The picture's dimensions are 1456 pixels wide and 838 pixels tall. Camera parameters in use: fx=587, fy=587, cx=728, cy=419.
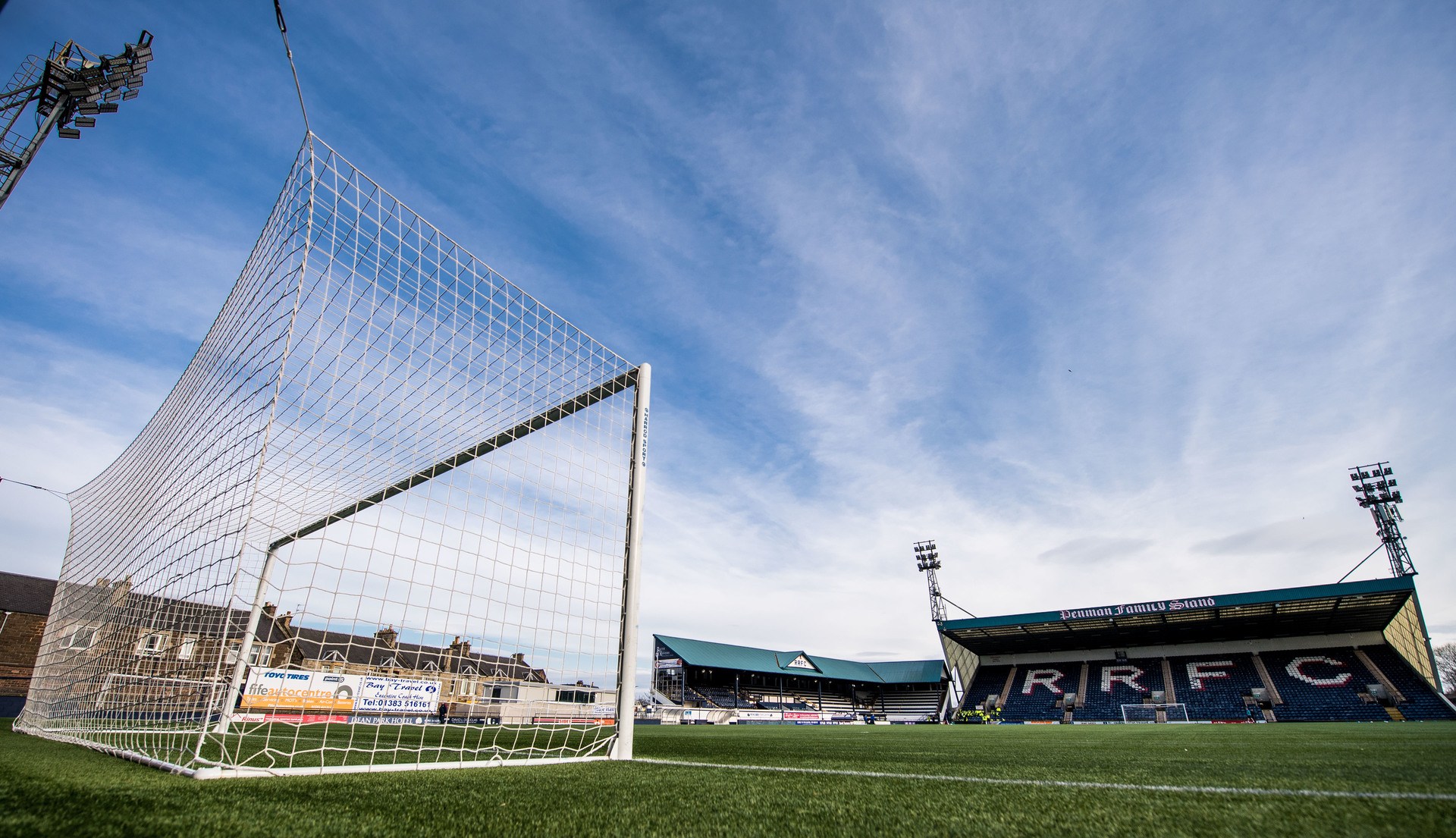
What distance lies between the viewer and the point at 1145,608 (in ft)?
89.0

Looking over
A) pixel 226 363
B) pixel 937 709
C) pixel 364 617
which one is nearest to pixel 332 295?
pixel 226 363

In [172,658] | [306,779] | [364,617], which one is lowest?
[306,779]

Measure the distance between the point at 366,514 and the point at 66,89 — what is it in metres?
11.9

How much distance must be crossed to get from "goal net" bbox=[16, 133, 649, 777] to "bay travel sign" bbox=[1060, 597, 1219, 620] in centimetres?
2962

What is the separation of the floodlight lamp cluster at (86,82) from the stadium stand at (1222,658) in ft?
119

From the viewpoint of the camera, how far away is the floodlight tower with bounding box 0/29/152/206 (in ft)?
30.1

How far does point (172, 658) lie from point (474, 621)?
2472mm

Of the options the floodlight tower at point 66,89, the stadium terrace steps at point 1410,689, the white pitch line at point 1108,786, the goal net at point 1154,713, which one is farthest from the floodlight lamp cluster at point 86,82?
the stadium terrace steps at point 1410,689

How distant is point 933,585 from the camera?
3919 centimetres

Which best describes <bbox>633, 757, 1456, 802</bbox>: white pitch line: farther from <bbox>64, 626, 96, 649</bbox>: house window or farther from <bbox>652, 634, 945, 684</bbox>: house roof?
<bbox>652, 634, 945, 684</bbox>: house roof

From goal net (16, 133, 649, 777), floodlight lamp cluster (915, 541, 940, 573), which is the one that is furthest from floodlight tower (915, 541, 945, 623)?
goal net (16, 133, 649, 777)

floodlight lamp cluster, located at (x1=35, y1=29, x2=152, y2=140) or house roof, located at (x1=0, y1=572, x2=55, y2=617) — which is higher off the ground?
floodlight lamp cluster, located at (x1=35, y1=29, x2=152, y2=140)

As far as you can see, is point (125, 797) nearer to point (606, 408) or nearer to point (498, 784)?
point (498, 784)

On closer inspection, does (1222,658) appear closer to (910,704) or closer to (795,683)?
(910,704)
